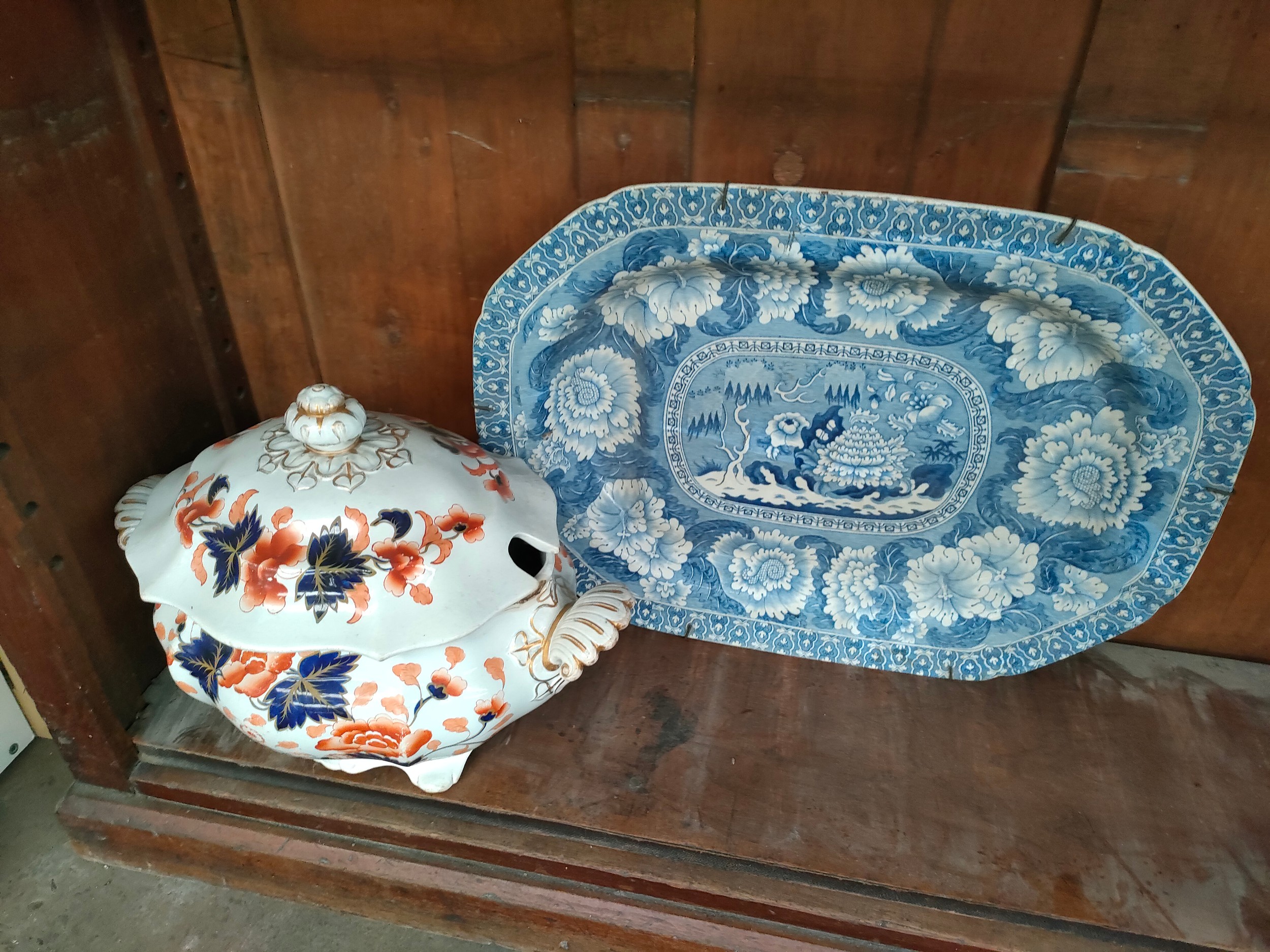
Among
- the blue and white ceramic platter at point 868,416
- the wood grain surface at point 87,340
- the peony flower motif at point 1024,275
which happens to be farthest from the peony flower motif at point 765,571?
the wood grain surface at point 87,340

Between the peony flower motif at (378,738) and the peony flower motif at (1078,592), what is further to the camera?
the peony flower motif at (1078,592)

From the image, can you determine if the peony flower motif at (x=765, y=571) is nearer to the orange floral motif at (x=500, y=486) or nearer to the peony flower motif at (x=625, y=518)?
the peony flower motif at (x=625, y=518)

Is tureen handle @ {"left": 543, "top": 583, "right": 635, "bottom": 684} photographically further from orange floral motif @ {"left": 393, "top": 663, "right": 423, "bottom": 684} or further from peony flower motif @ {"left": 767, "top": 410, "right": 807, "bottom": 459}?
peony flower motif @ {"left": 767, "top": 410, "right": 807, "bottom": 459}

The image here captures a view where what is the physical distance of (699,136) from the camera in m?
0.74

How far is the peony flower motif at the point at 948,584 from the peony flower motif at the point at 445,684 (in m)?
0.46

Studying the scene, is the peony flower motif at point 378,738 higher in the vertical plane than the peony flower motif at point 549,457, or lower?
lower

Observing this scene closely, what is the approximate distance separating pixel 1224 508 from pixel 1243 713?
0.71 feet

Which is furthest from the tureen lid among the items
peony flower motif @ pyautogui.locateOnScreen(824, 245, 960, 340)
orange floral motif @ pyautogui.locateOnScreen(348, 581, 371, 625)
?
peony flower motif @ pyautogui.locateOnScreen(824, 245, 960, 340)

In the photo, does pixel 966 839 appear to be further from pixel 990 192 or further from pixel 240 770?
pixel 240 770

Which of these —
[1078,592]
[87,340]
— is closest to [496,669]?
[87,340]

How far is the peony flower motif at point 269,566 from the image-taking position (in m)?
0.69

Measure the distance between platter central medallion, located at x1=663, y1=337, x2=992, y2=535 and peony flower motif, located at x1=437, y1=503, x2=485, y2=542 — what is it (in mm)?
232

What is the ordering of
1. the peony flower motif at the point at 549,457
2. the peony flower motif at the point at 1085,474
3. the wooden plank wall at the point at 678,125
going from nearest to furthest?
1. the wooden plank wall at the point at 678,125
2. the peony flower motif at the point at 1085,474
3. the peony flower motif at the point at 549,457

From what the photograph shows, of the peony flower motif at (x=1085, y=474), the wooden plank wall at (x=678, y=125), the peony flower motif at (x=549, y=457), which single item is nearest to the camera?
the wooden plank wall at (x=678, y=125)
